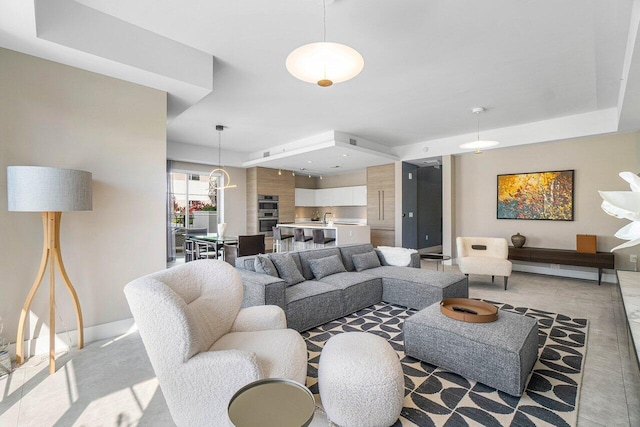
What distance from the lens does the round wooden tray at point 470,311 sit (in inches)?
92.4

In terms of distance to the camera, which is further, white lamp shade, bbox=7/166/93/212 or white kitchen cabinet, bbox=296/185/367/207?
white kitchen cabinet, bbox=296/185/367/207

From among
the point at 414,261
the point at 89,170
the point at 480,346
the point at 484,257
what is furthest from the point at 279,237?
the point at 480,346

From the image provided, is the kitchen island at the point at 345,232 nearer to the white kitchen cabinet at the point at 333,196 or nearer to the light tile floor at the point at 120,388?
the white kitchen cabinet at the point at 333,196

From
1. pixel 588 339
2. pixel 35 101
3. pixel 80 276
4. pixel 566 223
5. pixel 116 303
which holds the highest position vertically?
pixel 35 101

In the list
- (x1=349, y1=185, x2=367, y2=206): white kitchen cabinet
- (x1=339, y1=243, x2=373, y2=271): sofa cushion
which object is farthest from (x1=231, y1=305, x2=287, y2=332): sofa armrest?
(x1=349, y1=185, x2=367, y2=206): white kitchen cabinet

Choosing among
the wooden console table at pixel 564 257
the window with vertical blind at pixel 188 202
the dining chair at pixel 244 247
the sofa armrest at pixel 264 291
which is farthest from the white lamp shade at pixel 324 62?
the window with vertical blind at pixel 188 202

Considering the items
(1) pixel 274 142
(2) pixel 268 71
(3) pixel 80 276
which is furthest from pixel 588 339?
(1) pixel 274 142

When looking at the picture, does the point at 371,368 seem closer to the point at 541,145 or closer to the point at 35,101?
the point at 35,101

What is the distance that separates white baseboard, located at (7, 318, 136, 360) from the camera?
2.62m

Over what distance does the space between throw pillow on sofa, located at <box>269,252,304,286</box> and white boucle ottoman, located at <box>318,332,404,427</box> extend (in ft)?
5.17

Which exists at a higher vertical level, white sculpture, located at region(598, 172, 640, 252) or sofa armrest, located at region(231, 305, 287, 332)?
white sculpture, located at region(598, 172, 640, 252)

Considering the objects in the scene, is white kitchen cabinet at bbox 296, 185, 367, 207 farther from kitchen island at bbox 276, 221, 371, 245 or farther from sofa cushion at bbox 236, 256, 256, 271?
sofa cushion at bbox 236, 256, 256, 271

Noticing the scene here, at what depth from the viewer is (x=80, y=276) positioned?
→ 9.53ft

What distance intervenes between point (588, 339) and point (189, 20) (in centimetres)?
478
